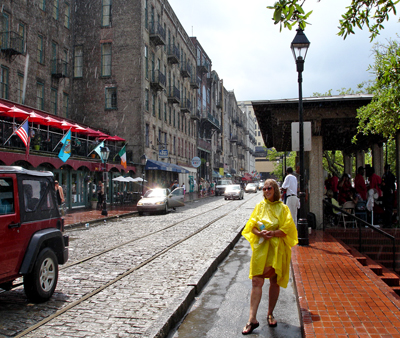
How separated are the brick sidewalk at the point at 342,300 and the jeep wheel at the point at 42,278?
343 centimetres

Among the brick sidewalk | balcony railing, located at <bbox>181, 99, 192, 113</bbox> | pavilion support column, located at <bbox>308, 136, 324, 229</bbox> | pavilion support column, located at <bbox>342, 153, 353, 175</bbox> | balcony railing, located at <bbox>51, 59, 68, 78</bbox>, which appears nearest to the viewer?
the brick sidewalk

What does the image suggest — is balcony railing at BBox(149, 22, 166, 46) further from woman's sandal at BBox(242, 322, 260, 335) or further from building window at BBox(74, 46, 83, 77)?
woman's sandal at BBox(242, 322, 260, 335)

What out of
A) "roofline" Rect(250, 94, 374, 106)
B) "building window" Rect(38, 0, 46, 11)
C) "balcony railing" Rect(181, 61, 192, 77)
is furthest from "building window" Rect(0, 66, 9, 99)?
"balcony railing" Rect(181, 61, 192, 77)

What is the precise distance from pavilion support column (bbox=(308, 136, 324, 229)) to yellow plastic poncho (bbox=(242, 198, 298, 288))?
7973mm

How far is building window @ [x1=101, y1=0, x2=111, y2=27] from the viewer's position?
121 ft

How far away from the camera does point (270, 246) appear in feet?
15.6

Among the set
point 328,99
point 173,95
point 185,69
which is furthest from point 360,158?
point 185,69

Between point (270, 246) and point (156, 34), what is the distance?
1428 inches

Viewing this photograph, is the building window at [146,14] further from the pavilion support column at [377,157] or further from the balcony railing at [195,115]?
the pavilion support column at [377,157]

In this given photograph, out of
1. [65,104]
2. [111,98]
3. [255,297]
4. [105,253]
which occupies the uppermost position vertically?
[111,98]

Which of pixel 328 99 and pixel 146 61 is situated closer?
pixel 328 99

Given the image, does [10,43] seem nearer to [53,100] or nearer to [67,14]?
[53,100]

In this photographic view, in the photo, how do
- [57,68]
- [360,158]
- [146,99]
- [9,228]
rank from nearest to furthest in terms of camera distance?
[9,228] → [360,158] → [57,68] → [146,99]

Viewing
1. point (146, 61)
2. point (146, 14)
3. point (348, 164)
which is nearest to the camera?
point (348, 164)
